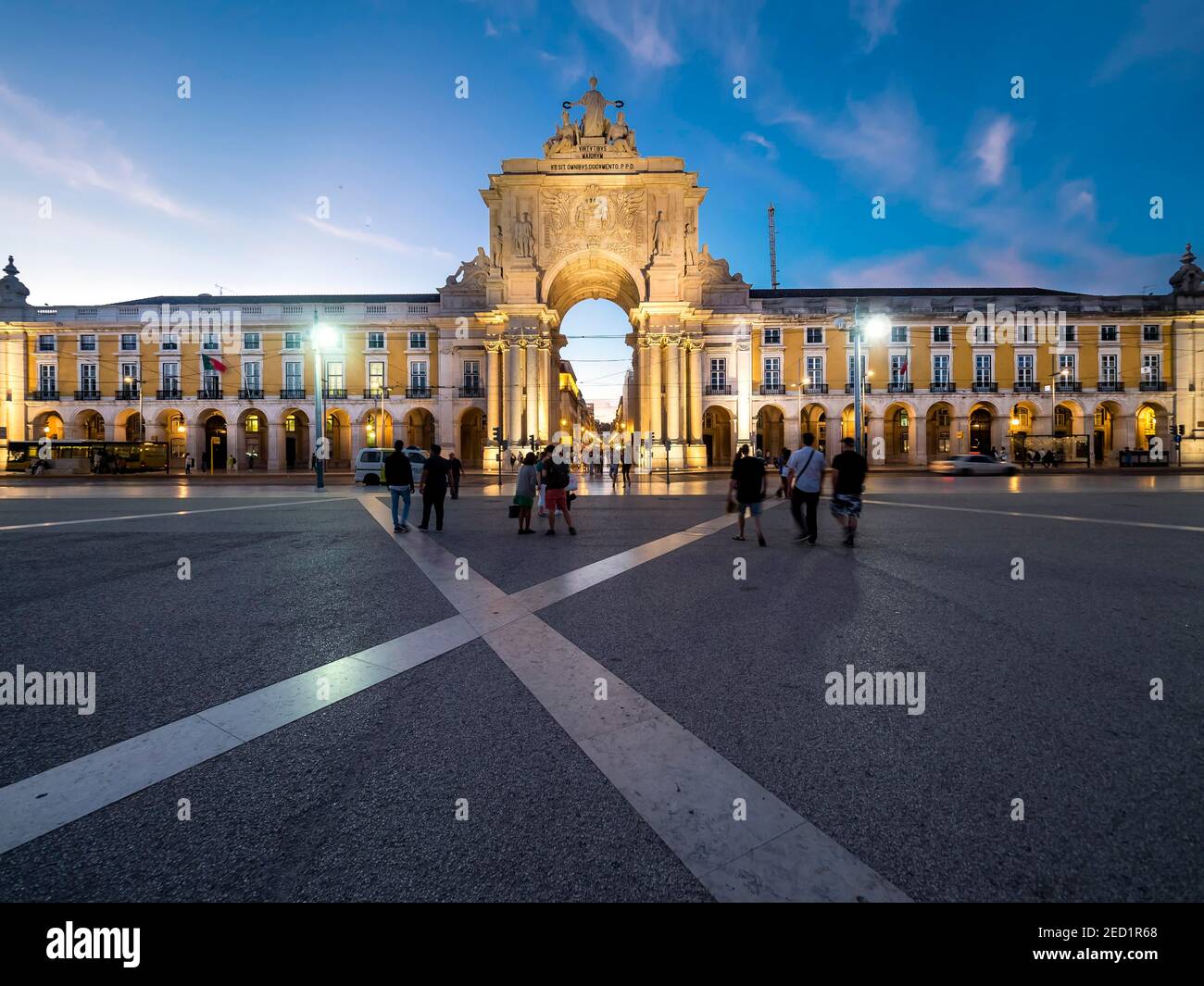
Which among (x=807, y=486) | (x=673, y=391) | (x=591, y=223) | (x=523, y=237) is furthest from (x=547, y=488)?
(x=591, y=223)

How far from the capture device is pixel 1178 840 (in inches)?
84.1

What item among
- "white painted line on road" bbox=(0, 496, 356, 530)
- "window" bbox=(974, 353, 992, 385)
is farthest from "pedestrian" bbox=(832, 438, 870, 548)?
"window" bbox=(974, 353, 992, 385)

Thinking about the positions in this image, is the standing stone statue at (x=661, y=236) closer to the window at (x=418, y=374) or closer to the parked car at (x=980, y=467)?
the window at (x=418, y=374)

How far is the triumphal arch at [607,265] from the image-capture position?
4175 centimetres

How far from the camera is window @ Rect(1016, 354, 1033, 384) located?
1843 inches

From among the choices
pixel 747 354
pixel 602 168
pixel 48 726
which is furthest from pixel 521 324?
pixel 48 726

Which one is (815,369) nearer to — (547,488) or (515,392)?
(515,392)

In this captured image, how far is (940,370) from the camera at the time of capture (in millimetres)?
46812

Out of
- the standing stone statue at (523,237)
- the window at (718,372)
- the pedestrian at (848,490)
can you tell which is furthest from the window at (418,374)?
the pedestrian at (848,490)

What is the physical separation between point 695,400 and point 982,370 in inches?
962

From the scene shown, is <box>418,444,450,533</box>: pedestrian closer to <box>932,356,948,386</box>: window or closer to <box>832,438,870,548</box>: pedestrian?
<box>832,438,870,548</box>: pedestrian

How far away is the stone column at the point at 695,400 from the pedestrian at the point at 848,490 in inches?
1326
